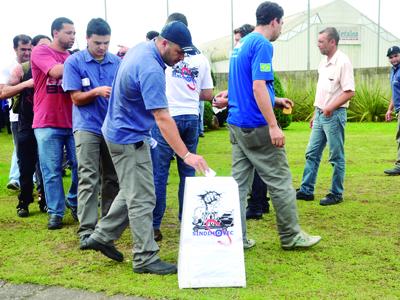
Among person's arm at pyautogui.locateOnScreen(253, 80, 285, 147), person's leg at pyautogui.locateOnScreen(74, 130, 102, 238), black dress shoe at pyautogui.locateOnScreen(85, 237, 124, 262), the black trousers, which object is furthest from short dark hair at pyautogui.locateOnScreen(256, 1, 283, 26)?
the black trousers

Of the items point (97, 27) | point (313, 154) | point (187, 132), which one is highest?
point (97, 27)

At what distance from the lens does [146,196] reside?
4270 millimetres

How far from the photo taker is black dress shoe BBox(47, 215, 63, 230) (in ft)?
18.7

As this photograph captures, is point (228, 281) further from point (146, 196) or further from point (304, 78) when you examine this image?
point (304, 78)

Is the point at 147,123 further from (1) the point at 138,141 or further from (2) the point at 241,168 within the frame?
(2) the point at 241,168

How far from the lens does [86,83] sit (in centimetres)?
515

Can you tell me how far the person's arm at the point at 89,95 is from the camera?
16.3 feet

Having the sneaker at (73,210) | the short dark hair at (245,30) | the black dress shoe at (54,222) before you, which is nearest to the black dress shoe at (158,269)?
the black dress shoe at (54,222)

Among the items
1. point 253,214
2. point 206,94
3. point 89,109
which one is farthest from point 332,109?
point 89,109

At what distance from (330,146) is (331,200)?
62cm

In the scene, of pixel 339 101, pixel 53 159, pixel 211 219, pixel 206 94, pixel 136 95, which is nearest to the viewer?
pixel 211 219

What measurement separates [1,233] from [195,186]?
2.52 metres

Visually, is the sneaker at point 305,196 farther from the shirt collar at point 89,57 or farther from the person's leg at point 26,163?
the person's leg at point 26,163

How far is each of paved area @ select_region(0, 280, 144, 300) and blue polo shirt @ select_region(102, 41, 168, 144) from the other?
3.64ft
